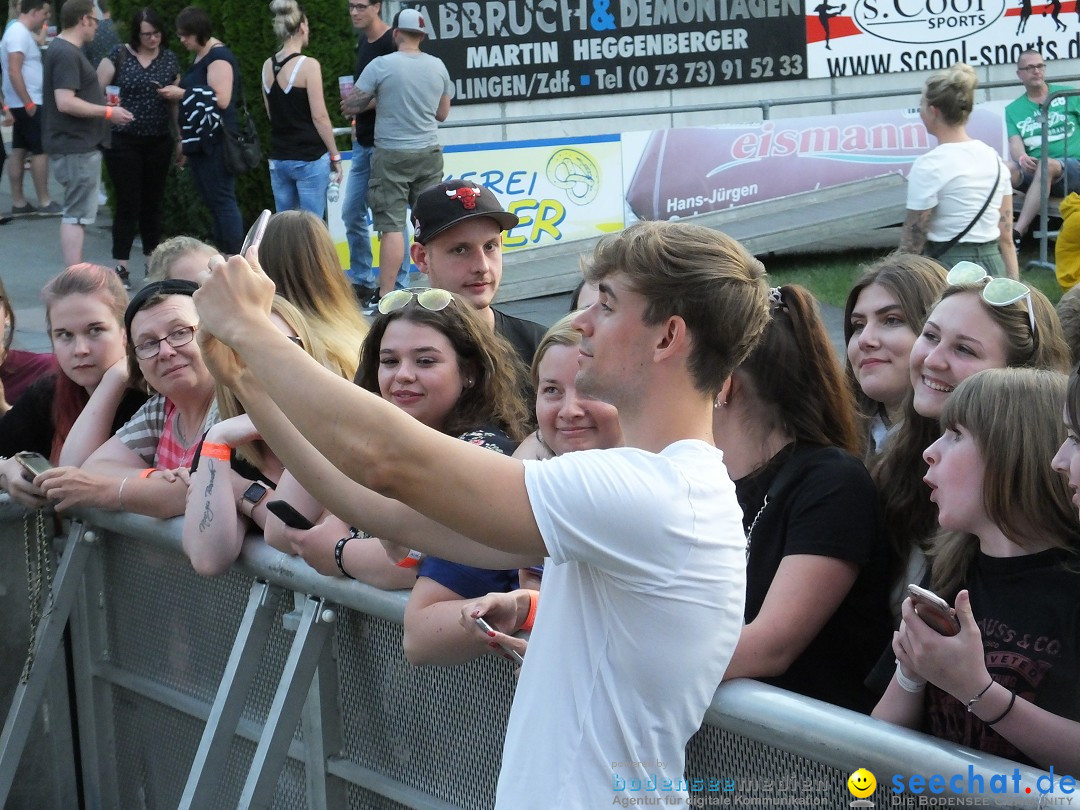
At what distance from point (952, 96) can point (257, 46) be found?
23.3 ft

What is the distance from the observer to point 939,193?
720 cm

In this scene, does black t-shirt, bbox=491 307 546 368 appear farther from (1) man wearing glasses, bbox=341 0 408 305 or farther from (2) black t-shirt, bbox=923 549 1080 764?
(1) man wearing glasses, bbox=341 0 408 305

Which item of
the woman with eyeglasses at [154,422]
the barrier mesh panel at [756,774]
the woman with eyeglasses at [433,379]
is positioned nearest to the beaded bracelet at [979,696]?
the barrier mesh panel at [756,774]

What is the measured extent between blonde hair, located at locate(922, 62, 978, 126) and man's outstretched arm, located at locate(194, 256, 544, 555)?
19.1 feet

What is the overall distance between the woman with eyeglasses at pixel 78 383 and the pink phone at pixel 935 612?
3058mm

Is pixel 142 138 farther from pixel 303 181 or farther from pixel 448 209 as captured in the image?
pixel 448 209

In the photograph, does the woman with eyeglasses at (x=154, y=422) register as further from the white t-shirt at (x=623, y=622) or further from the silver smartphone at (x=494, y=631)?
the white t-shirt at (x=623, y=622)

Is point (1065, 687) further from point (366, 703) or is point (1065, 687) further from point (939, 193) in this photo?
point (939, 193)

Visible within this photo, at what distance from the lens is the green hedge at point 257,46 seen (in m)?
12.0

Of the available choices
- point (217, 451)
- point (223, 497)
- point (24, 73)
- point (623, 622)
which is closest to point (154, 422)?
point (217, 451)

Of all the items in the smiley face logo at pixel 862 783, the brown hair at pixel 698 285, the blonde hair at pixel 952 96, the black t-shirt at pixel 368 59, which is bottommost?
the smiley face logo at pixel 862 783

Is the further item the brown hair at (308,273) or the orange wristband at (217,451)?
the brown hair at (308,273)

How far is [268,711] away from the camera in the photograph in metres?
3.48

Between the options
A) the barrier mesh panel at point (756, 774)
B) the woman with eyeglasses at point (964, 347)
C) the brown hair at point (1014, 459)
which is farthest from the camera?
the woman with eyeglasses at point (964, 347)
